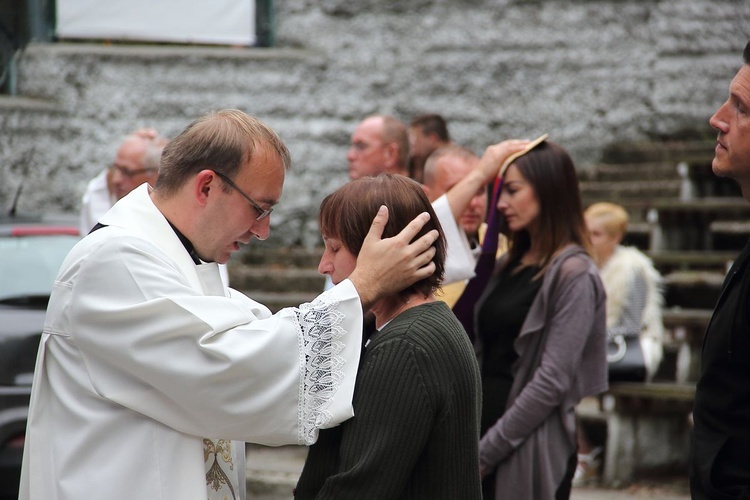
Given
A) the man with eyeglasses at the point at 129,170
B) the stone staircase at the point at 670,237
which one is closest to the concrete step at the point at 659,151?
the stone staircase at the point at 670,237

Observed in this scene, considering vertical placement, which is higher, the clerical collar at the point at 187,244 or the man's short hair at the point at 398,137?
the clerical collar at the point at 187,244

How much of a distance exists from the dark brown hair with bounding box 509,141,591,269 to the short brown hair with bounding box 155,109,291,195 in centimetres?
158

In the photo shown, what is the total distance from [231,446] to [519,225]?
68.4 inches

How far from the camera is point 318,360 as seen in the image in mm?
2258

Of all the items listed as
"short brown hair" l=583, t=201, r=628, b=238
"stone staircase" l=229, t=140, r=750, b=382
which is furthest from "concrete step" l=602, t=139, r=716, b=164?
"short brown hair" l=583, t=201, r=628, b=238

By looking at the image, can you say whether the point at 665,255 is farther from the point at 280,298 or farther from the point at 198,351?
the point at 198,351

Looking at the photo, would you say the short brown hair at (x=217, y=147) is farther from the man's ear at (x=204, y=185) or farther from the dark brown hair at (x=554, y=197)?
the dark brown hair at (x=554, y=197)

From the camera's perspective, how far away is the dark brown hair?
3.81 metres

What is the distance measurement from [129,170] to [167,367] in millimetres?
3268

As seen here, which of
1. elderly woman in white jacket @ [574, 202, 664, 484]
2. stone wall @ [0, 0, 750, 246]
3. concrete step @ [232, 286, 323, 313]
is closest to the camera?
elderly woman in white jacket @ [574, 202, 664, 484]

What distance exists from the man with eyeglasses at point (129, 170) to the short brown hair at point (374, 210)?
276 centimetres

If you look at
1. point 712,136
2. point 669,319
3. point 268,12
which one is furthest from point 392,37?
point 669,319

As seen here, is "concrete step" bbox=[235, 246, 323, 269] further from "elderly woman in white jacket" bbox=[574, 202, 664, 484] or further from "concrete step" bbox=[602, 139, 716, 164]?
"elderly woman in white jacket" bbox=[574, 202, 664, 484]

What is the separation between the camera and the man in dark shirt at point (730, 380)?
7.43 ft
